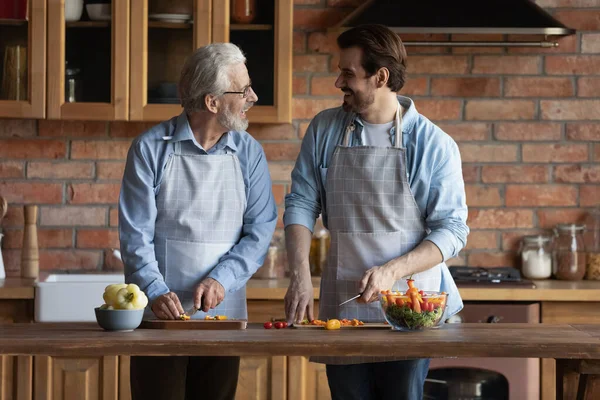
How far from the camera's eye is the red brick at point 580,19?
392 cm

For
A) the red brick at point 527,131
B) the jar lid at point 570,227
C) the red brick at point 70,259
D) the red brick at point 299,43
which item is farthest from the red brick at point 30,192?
the jar lid at point 570,227

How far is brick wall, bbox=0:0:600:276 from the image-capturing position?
155 inches

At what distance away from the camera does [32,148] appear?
13.0 feet

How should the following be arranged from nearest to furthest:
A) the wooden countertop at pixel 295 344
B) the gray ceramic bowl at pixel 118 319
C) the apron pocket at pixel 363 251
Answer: the wooden countertop at pixel 295 344, the gray ceramic bowl at pixel 118 319, the apron pocket at pixel 363 251

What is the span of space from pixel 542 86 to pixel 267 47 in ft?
3.71

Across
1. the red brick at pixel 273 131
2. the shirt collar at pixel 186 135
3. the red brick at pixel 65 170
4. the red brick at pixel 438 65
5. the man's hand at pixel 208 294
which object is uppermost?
the red brick at pixel 438 65

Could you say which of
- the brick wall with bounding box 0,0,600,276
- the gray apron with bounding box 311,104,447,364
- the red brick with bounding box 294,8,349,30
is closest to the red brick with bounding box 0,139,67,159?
the brick wall with bounding box 0,0,600,276

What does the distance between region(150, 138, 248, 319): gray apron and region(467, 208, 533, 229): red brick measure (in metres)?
1.58

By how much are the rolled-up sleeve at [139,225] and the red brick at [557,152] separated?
192 centimetres

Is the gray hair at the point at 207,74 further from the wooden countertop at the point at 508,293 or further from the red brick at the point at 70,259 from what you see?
the red brick at the point at 70,259

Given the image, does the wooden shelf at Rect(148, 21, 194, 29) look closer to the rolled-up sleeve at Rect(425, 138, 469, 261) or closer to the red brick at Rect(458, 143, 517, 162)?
the red brick at Rect(458, 143, 517, 162)

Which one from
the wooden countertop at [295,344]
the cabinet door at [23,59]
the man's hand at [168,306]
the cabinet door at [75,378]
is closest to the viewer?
the wooden countertop at [295,344]

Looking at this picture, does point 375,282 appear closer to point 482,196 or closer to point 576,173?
point 482,196

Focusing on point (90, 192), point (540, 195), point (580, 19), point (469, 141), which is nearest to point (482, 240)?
point (540, 195)
